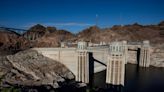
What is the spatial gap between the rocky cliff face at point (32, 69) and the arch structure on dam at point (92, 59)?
2.10 meters

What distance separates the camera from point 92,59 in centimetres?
4925

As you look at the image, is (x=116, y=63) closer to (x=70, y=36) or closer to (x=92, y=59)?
(x=92, y=59)

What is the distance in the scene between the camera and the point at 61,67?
4719 cm

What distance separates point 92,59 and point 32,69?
17613mm

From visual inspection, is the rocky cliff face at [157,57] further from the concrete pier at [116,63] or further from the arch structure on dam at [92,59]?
the concrete pier at [116,63]

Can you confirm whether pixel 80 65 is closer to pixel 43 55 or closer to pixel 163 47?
pixel 43 55

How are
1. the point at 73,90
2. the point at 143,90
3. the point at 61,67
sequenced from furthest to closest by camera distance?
the point at 61,67 < the point at 143,90 < the point at 73,90

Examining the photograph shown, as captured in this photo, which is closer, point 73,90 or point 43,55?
point 73,90

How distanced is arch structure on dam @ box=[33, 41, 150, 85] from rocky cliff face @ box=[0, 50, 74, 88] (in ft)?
6.90

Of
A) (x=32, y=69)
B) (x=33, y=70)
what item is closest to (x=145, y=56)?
(x=33, y=70)

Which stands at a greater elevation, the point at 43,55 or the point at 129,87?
the point at 43,55

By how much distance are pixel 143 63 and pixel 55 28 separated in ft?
211

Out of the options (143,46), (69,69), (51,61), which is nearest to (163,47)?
(143,46)

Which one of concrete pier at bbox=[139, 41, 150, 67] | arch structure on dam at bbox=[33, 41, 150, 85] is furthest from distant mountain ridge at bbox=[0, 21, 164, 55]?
arch structure on dam at bbox=[33, 41, 150, 85]
